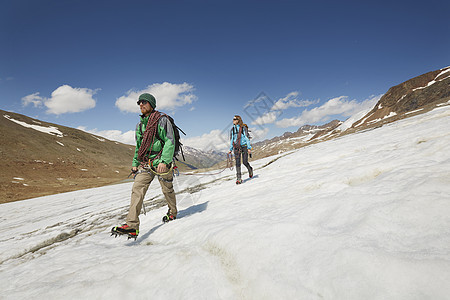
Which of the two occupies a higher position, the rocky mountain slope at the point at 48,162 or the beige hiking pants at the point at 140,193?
the rocky mountain slope at the point at 48,162

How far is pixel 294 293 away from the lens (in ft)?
5.67

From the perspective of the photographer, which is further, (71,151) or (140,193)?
(71,151)

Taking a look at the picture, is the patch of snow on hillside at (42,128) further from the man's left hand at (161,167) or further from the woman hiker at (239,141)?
the man's left hand at (161,167)

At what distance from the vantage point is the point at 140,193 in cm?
411

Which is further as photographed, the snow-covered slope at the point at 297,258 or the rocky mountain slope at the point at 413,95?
the rocky mountain slope at the point at 413,95

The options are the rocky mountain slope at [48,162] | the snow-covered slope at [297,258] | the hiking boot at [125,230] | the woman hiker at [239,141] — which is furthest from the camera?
the rocky mountain slope at [48,162]

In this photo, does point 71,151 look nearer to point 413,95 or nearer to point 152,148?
point 152,148

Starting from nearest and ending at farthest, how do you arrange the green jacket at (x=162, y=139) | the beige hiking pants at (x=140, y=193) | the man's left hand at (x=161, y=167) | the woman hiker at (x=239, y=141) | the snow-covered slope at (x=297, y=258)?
the snow-covered slope at (x=297, y=258) → the beige hiking pants at (x=140, y=193) → the man's left hand at (x=161, y=167) → the green jacket at (x=162, y=139) → the woman hiker at (x=239, y=141)

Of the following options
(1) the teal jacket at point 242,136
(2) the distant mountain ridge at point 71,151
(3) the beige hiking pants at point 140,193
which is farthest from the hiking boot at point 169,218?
(2) the distant mountain ridge at point 71,151

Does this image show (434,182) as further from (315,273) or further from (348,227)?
(315,273)

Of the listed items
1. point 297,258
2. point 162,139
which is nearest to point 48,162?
point 162,139

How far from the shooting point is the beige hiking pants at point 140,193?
3.95m

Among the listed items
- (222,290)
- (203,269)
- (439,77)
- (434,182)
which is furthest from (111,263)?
(439,77)

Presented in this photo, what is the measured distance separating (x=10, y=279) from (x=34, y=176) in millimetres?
45063
